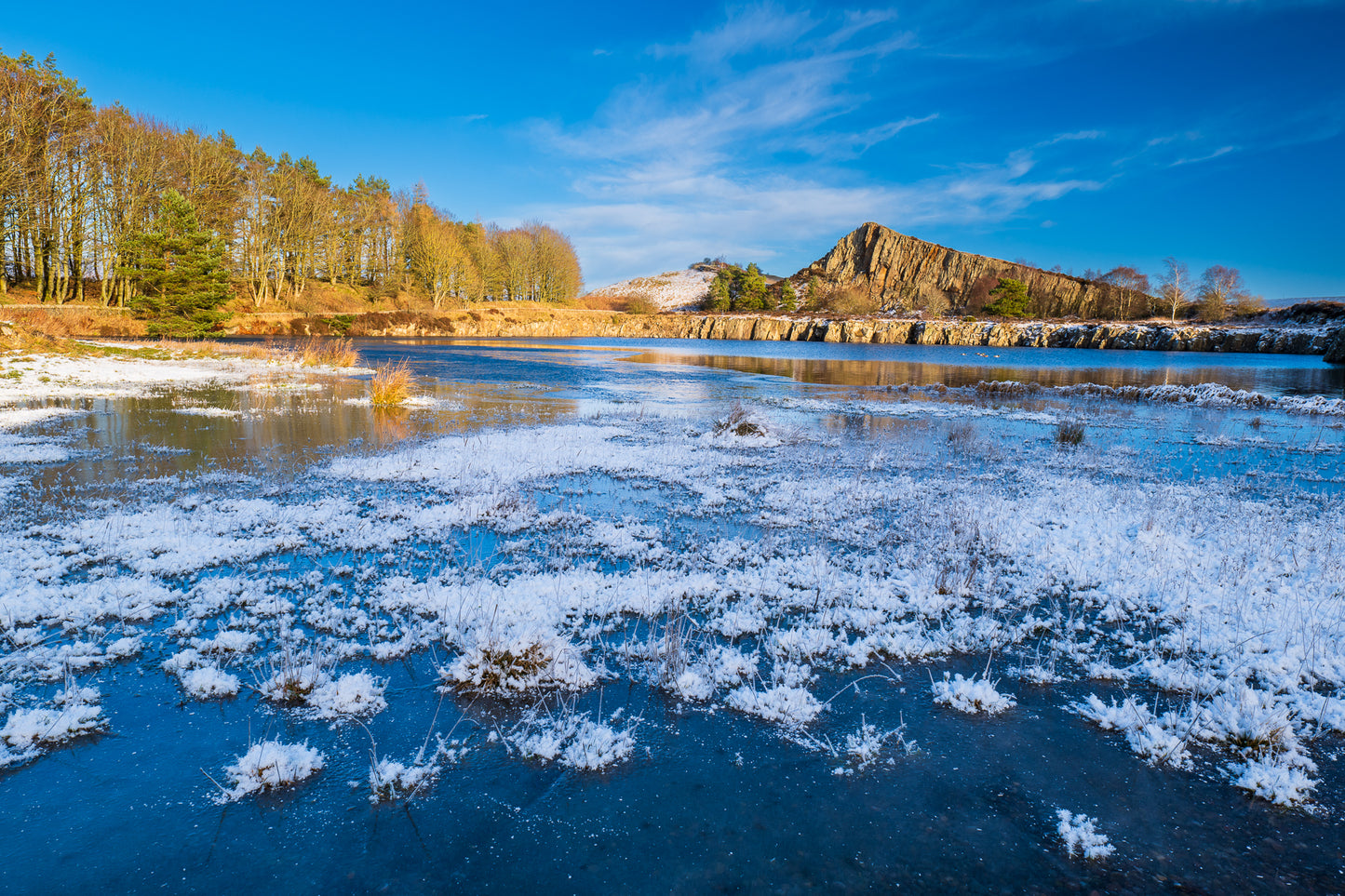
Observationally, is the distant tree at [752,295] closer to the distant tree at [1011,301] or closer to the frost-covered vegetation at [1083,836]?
the distant tree at [1011,301]

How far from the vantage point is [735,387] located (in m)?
25.5

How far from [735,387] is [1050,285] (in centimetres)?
12429

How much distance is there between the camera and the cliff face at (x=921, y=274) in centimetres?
12069

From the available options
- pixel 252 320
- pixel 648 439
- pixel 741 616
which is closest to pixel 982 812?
pixel 741 616

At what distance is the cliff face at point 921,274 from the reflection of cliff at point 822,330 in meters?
50.5

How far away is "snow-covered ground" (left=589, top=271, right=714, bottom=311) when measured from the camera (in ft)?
492

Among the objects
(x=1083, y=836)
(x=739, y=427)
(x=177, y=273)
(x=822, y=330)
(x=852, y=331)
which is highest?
(x=822, y=330)

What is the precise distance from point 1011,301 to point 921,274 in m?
34.4

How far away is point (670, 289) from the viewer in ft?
557

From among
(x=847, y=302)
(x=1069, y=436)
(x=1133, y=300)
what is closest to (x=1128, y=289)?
(x=1133, y=300)

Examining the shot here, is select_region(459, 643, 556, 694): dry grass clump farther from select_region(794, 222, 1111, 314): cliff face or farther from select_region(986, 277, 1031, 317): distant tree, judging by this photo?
select_region(794, 222, 1111, 314): cliff face

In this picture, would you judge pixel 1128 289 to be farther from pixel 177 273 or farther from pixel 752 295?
pixel 177 273

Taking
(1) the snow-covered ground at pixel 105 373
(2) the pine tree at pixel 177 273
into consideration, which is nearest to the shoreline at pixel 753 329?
(2) the pine tree at pixel 177 273

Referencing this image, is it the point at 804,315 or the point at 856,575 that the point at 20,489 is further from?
the point at 804,315
